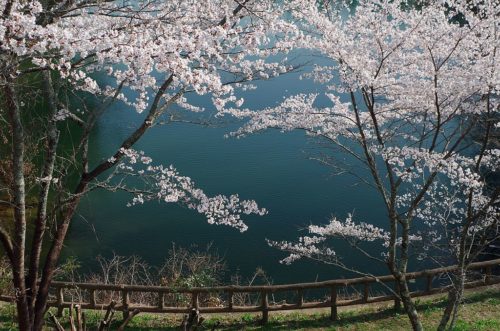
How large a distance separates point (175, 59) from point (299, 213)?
12.5 meters

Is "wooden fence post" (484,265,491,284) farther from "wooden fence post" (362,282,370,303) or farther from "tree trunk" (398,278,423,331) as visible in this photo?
"tree trunk" (398,278,423,331)

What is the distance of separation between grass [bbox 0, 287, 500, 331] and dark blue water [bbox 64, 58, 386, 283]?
4.09m

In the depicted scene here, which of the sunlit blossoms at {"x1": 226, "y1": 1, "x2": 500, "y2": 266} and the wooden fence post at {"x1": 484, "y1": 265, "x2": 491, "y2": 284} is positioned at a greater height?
the sunlit blossoms at {"x1": 226, "y1": 1, "x2": 500, "y2": 266}

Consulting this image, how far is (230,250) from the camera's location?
14.4 m

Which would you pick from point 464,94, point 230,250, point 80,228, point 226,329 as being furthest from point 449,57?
point 80,228

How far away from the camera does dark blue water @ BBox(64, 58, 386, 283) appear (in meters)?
14.2

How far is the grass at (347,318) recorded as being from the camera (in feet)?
27.1

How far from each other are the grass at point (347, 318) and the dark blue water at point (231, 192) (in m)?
4.09

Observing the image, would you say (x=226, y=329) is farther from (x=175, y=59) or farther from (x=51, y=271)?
(x=175, y=59)

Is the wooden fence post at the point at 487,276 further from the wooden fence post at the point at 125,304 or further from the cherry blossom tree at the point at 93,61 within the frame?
the wooden fence post at the point at 125,304

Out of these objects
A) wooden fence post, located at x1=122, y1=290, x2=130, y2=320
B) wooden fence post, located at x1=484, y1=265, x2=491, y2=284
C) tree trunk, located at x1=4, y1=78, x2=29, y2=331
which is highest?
tree trunk, located at x1=4, y1=78, x2=29, y2=331

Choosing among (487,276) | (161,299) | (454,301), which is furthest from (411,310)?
(161,299)

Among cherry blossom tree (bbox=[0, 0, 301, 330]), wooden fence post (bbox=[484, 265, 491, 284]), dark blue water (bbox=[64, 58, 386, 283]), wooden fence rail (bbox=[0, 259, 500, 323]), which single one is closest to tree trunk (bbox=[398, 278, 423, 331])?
wooden fence rail (bbox=[0, 259, 500, 323])

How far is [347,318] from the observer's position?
28.2ft
